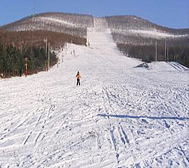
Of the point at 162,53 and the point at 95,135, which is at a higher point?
the point at 162,53

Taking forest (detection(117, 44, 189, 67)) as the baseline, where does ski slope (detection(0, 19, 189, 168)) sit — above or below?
below

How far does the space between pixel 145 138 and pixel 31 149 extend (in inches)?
116

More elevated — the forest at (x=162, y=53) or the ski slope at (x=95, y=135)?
the forest at (x=162, y=53)

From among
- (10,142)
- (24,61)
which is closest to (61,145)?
(10,142)

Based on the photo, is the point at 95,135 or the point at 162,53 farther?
the point at 162,53

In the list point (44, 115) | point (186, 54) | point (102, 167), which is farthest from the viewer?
point (186, 54)

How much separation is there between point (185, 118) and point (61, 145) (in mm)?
4786

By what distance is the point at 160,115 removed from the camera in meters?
9.71

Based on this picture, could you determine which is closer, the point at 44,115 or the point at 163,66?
the point at 44,115

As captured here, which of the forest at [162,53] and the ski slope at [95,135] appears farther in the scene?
the forest at [162,53]

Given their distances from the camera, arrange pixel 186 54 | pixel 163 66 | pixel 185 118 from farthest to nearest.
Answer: pixel 186 54 → pixel 163 66 → pixel 185 118

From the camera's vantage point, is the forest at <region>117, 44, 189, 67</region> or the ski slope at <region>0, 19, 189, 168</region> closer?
the ski slope at <region>0, 19, 189, 168</region>

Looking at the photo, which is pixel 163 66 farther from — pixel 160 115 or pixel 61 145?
pixel 61 145

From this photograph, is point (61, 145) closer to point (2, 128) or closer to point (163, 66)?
point (2, 128)
